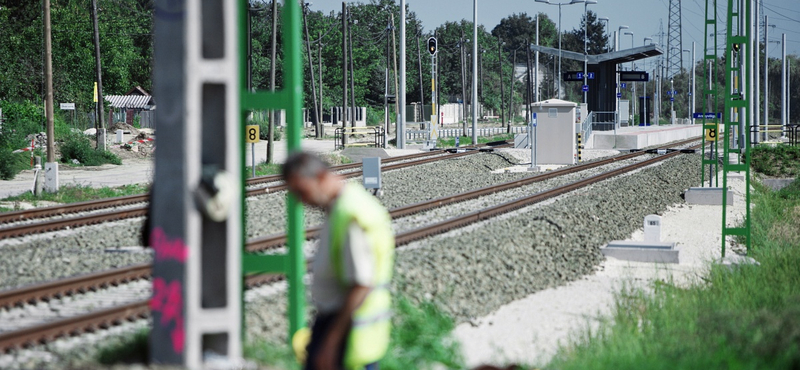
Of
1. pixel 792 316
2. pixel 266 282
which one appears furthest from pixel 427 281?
pixel 792 316

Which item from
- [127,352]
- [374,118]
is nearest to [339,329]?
[127,352]

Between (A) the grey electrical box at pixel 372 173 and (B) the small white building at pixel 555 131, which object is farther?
(B) the small white building at pixel 555 131

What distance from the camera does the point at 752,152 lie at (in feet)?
122

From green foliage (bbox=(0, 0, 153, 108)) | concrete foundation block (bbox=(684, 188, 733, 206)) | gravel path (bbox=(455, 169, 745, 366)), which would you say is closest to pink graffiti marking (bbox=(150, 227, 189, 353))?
Answer: gravel path (bbox=(455, 169, 745, 366))

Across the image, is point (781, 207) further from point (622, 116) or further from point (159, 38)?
point (622, 116)

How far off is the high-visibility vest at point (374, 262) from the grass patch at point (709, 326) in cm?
256

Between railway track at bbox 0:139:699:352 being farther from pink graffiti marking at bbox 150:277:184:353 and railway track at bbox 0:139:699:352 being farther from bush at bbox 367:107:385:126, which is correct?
bush at bbox 367:107:385:126

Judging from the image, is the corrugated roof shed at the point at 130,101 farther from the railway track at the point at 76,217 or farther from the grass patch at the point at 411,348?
the grass patch at the point at 411,348

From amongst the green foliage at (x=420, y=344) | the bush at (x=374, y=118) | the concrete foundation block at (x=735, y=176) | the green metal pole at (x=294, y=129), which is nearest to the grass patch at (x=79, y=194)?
the green foliage at (x=420, y=344)

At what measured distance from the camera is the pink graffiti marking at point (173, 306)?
217 inches

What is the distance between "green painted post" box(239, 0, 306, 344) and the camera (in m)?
5.78

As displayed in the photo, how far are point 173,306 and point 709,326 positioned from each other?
4.42m

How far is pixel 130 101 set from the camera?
80.0m

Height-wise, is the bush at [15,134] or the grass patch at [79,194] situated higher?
the bush at [15,134]
